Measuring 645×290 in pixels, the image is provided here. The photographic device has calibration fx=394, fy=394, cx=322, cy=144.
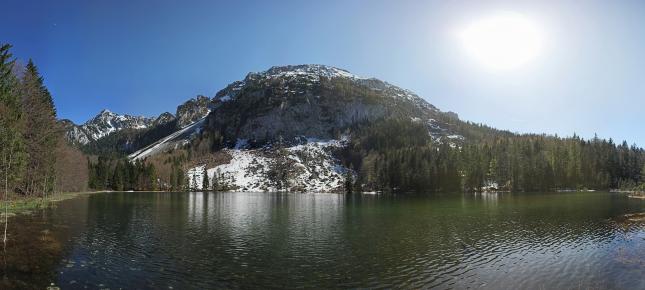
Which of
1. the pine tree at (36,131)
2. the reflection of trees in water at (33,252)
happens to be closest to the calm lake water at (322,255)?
the reflection of trees in water at (33,252)

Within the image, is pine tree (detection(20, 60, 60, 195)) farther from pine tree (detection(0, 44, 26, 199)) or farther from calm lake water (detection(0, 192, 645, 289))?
calm lake water (detection(0, 192, 645, 289))

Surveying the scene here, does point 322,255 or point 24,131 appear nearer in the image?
point 322,255

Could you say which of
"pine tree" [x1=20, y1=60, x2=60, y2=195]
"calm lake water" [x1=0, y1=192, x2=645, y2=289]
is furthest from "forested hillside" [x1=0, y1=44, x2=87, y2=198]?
"calm lake water" [x1=0, y1=192, x2=645, y2=289]

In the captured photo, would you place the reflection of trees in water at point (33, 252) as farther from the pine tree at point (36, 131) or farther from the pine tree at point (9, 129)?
the pine tree at point (36, 131)

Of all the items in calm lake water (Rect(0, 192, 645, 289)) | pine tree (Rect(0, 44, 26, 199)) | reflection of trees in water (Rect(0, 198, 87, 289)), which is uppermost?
pine tree (Rect(0, 44, 26, 199))

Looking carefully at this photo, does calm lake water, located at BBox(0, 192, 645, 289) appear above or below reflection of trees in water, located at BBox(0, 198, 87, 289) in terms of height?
below

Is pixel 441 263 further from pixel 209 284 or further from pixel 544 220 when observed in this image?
pixel 544 220

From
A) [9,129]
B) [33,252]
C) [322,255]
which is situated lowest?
→ [322,255]

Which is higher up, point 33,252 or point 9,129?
point 9,129

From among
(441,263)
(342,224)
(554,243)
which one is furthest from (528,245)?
(342,224)

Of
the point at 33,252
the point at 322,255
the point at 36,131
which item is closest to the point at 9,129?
the point at 33,252

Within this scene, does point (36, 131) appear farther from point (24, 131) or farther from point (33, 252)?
point (33, 252)

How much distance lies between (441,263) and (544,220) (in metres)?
48.0

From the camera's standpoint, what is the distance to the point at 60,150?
11612 centimetres
